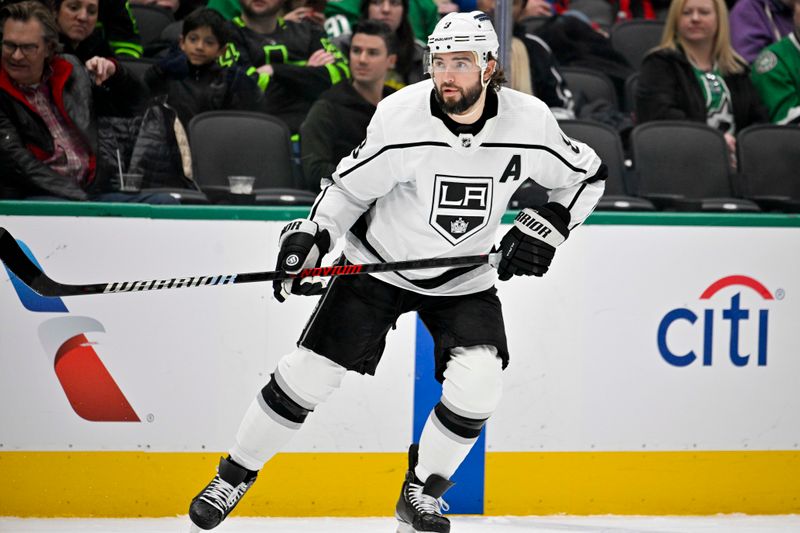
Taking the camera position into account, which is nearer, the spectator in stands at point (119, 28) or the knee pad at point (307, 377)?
the knee pad at point (307, 377)

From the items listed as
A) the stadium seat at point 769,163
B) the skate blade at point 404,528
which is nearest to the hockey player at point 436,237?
the skate blade at point 404,528

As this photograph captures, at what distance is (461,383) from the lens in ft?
9.45

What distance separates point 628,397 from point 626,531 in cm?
42

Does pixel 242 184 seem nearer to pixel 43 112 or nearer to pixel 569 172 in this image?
pixel 43 112

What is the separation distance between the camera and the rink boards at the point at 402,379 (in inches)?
130

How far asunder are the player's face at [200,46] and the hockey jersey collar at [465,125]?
1528mm

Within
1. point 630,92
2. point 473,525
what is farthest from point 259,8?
point 473,525

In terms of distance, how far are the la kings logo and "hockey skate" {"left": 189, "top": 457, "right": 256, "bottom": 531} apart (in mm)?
781

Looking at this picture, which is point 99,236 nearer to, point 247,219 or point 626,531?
point 247,219

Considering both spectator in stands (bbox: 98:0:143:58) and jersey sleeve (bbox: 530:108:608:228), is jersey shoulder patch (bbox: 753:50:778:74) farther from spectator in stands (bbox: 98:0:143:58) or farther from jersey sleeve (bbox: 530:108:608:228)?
spectator in stands (bbox: 98:0:143:58)

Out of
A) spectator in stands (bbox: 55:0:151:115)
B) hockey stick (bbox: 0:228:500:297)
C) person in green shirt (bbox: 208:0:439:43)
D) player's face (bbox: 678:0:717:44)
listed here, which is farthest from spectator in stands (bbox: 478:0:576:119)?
hockey stick (bbox: 0:228:500:297)

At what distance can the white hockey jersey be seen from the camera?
2.83 meters

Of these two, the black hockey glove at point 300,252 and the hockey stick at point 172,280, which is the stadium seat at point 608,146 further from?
the black hockey glove at point 300,252

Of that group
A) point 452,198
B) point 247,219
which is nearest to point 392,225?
point 452,198
